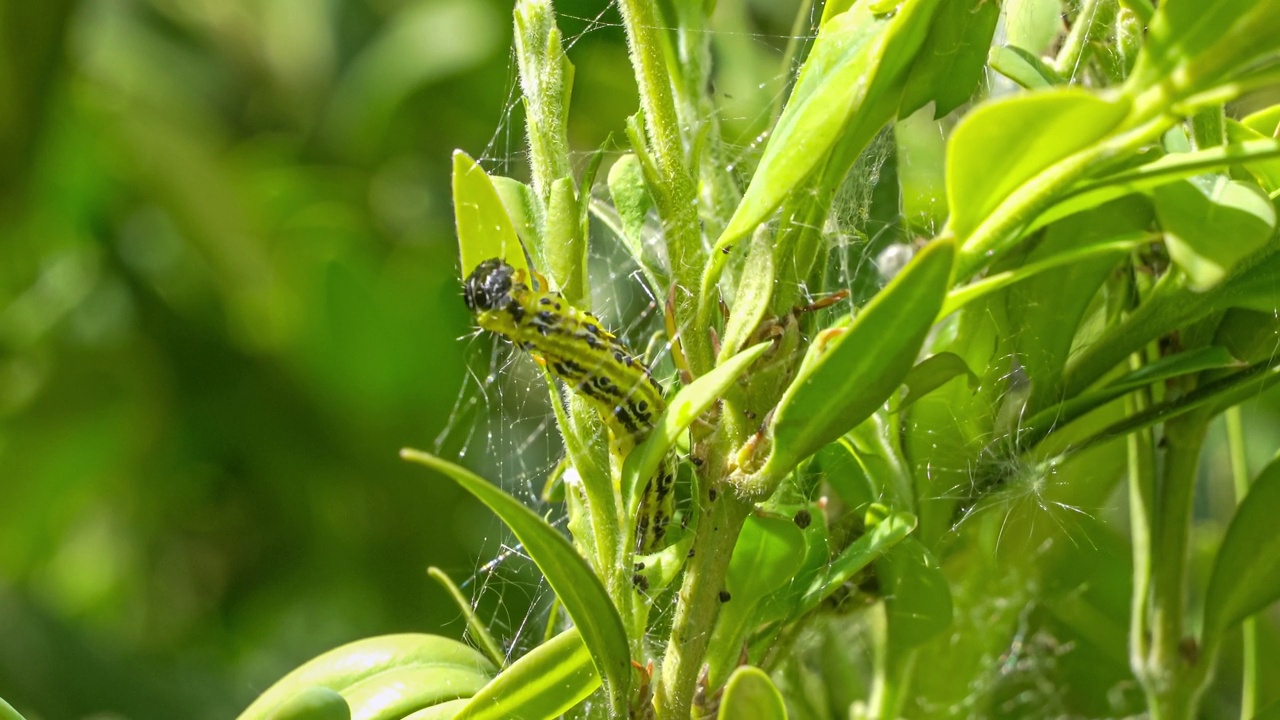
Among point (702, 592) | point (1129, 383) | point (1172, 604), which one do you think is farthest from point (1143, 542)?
point (702, 592)

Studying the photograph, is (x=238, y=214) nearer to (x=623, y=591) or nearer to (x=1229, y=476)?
(x=623, y=591)

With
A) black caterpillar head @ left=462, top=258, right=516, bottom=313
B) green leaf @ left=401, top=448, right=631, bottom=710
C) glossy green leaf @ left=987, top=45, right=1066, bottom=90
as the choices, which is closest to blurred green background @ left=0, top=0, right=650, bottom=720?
black caterpillar head @ left=462, top=258, right=516, bottom=313

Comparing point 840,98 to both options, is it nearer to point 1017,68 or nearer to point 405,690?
point 1017,68

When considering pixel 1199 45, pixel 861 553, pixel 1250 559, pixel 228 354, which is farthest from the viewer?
pixel 228 354

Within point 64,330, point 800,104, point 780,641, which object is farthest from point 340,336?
point 800,104

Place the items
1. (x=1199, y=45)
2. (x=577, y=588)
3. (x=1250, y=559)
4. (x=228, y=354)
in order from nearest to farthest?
(x=1199, y=45) → (x=577, y=588) → (x=1250, y=559) → (x=228, y=354)

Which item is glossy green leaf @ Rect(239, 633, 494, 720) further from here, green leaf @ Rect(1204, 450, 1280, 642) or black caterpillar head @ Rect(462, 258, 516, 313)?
green leaf @ Rect(1204, 450, 1280, 642)
